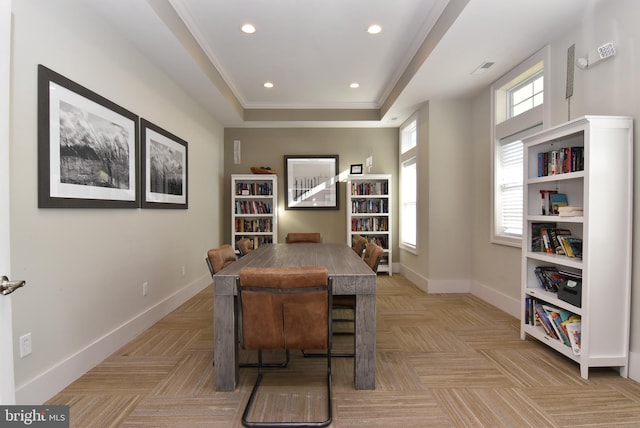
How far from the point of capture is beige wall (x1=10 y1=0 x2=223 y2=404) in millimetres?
1854

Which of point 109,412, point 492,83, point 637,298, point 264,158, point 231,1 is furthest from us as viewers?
point 264,158

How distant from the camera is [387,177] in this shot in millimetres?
5613

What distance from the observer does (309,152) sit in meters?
5.94

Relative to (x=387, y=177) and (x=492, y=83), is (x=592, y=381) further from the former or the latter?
(x=387, y=177)

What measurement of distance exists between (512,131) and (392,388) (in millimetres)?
2993

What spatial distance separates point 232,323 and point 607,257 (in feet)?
8.37

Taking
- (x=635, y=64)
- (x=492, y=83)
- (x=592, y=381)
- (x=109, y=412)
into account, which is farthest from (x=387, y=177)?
(x=109, y=412)

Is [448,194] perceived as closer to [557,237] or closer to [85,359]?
[557,237]

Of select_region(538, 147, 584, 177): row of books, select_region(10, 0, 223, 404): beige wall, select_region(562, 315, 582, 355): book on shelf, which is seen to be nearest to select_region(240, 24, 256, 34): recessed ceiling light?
select_region(10, 0, 223, 404): beige wall

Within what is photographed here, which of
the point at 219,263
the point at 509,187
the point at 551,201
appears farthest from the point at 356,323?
the point at 509,187

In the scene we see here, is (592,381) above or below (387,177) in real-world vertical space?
below

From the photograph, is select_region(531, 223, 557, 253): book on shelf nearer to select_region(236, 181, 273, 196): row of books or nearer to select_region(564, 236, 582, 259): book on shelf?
select_region(564, 236, 582, 259): book on shelf

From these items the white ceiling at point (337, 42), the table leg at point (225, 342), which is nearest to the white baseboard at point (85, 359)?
the table leg at point (225, 342)

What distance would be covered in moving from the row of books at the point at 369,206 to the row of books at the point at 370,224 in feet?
0.43
